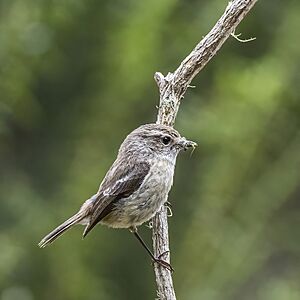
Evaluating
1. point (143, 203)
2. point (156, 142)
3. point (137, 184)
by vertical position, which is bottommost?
point (143, 203)

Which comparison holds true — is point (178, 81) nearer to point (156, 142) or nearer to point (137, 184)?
point (156, 142)

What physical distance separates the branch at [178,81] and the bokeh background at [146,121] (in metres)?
3.05

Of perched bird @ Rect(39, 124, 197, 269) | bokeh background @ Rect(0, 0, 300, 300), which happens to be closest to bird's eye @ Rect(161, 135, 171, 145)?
perched bird @ Rect(39, 124, 197, 269)

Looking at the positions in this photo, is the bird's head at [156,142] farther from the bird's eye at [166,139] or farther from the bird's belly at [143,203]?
the bird's belly at [143,203]

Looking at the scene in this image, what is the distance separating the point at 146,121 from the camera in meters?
10.6

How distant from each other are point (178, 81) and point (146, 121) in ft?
11.8

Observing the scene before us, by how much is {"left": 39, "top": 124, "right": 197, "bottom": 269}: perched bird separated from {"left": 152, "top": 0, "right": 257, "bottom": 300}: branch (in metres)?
0.11

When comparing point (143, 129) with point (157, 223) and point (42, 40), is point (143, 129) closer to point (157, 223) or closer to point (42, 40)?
point (157, 223)

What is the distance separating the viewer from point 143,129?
7422mm

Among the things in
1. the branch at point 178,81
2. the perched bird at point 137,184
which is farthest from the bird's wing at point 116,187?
the branch at point 178,81

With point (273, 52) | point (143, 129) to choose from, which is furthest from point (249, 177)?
point (143, 129)

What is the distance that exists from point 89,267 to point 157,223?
3.98 meters

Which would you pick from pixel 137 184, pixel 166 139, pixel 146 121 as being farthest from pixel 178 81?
pixel 146 121

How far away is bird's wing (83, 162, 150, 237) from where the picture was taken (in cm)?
719
